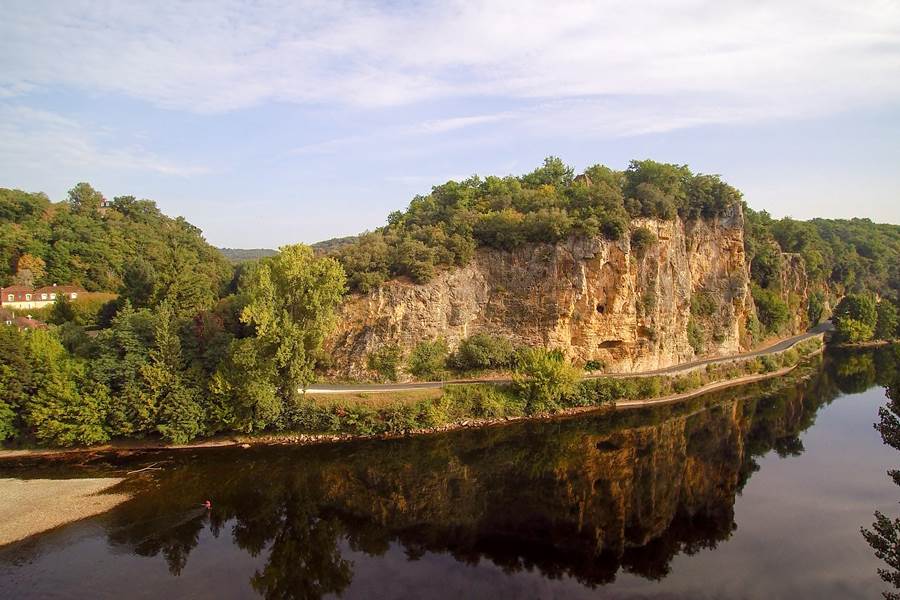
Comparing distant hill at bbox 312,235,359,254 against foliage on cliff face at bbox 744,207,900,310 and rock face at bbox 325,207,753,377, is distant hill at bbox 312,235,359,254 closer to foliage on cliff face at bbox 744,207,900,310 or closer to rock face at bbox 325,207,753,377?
rock face at bbox 325,207,753,377

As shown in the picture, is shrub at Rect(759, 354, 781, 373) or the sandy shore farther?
shrub at Rect(759, 354, 781, 373)

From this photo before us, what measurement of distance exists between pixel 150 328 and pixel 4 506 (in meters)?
10.2

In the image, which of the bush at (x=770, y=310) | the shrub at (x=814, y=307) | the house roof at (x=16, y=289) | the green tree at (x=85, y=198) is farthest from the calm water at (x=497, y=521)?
the green tree at (x=85, y=198)

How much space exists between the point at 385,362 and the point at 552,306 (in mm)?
12468

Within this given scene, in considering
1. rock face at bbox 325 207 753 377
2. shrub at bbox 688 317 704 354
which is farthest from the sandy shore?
shrub at bbox 688 317 704 354

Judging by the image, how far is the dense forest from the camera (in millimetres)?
26766

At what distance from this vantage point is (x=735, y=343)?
159 ft

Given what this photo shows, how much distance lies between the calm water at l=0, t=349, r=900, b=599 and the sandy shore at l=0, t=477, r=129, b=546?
34.3 inches

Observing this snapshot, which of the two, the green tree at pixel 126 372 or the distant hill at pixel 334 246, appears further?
the distant hill at pixel 334 246

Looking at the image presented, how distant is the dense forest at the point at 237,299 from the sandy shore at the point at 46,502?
342 cm

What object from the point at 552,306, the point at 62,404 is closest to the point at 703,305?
the point at 552,306

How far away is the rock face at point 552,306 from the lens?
35.0 metres

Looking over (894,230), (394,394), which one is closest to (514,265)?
(394,394)

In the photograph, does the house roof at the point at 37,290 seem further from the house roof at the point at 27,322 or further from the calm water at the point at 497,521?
the calm water at the point at 497,521
